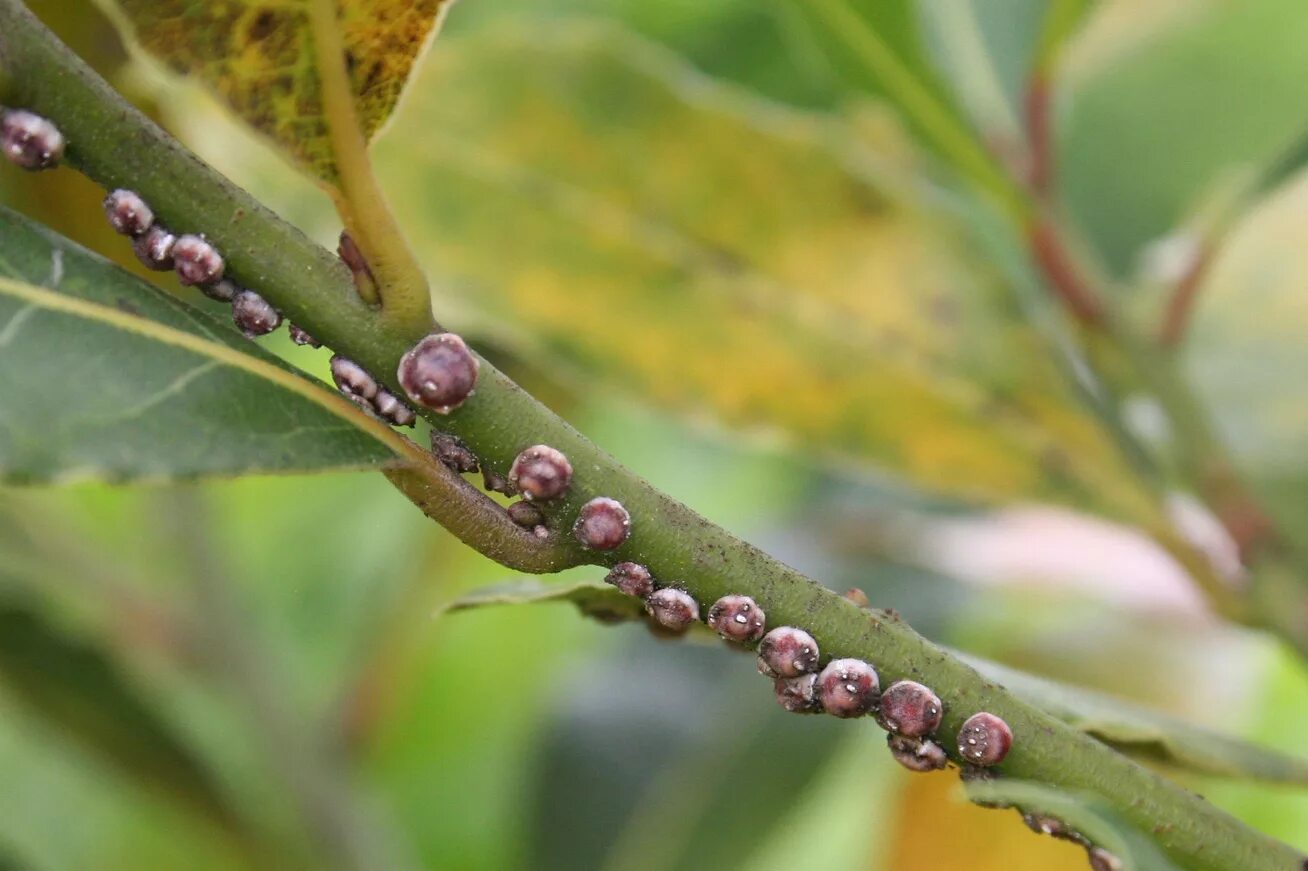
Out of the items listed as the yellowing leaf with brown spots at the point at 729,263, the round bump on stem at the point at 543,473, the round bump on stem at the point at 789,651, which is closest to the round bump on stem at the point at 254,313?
the round bump on stem at the point at 543,473

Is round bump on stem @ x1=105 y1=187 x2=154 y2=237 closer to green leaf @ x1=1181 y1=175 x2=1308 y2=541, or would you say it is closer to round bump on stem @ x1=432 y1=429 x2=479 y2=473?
round bump on stem @ x1=432 y1=429 x2=479 y2=473

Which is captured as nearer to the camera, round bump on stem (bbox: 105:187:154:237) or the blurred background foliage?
round bump on stem (bbox: 105:187:154:237)

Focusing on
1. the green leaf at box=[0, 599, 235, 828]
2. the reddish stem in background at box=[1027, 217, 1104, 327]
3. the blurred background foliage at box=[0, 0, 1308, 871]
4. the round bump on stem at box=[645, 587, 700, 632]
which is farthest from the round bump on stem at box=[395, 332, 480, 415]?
the green leaf at box=[0, 599, 235, 828]

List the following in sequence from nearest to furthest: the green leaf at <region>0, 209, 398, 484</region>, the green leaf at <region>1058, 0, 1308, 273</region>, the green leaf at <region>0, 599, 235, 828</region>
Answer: the green leaf at <region>0, 209, 398, 484</region>, the green leaf at <region>0, 599, 235, 828</region>, the green leaf at <region>1058, 0, 1308, 273</region>

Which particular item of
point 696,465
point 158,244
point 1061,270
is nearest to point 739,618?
point 158,244

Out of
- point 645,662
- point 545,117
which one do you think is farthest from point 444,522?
point 645,662

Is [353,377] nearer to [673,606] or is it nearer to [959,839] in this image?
[673,606]
